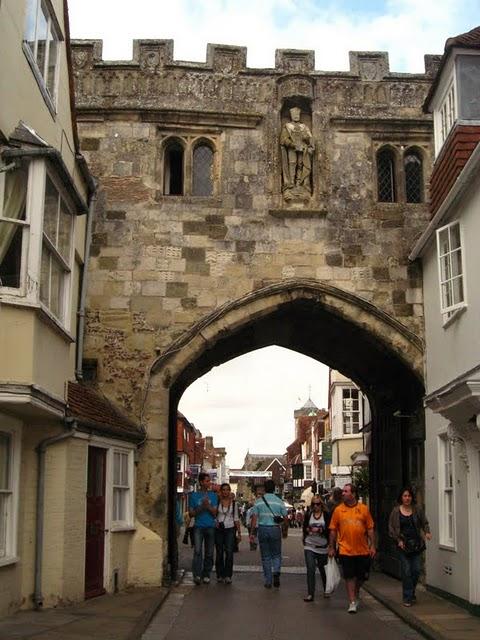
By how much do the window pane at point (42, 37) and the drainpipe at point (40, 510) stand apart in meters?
4.46

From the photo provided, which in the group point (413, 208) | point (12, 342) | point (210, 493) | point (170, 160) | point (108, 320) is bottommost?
point (210, 493)

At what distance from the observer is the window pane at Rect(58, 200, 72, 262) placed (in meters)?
10.8

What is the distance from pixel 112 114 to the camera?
15.5 metres

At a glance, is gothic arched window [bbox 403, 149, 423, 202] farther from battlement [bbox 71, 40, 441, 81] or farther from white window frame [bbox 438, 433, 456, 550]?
white window frame [bbox 438, 433, 456, 550]

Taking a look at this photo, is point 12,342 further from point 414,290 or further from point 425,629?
point 414,290

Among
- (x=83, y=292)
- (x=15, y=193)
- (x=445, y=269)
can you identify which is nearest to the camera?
(x=15, y=193)

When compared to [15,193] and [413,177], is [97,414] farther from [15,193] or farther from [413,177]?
[413,177]

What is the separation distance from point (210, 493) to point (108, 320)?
134 inches

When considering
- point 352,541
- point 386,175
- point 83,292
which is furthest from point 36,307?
point 386,175

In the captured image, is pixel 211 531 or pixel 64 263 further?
pixel 211 531

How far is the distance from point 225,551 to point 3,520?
18.6 feet

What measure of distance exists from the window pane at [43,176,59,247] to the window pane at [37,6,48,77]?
1.76 meters

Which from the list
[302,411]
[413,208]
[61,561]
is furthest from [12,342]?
[302,411]

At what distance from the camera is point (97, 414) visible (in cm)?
1274
